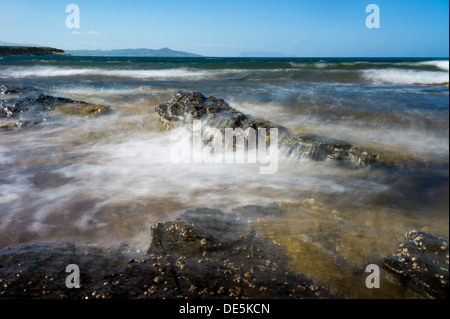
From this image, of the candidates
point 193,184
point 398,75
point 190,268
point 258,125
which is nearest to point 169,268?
point 190,268

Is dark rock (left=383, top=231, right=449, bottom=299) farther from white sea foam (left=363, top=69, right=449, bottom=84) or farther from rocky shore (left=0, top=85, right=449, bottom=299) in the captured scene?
white sea foam (left=363, top=69, right=449, bottom=84)

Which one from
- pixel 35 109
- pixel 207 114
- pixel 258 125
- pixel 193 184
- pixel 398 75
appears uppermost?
pixel 398 75

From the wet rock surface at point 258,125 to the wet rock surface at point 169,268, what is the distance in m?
2.46

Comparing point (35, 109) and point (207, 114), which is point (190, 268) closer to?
point (207, 114)

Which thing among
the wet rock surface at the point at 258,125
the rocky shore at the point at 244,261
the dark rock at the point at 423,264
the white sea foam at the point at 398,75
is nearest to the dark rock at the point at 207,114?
the wet rock surface at the point at 258,125

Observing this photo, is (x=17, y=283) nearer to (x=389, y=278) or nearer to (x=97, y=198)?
(x=97, y=198)

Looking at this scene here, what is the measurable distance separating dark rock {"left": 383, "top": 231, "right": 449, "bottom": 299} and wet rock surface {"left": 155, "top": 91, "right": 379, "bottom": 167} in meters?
2.06

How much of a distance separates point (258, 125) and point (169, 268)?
414 centimetres

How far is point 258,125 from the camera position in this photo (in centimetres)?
579

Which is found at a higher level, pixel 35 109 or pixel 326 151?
pixel 35 109

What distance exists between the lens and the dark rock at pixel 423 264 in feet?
6.31

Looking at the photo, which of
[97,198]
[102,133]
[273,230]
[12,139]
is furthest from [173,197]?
[12,139]
